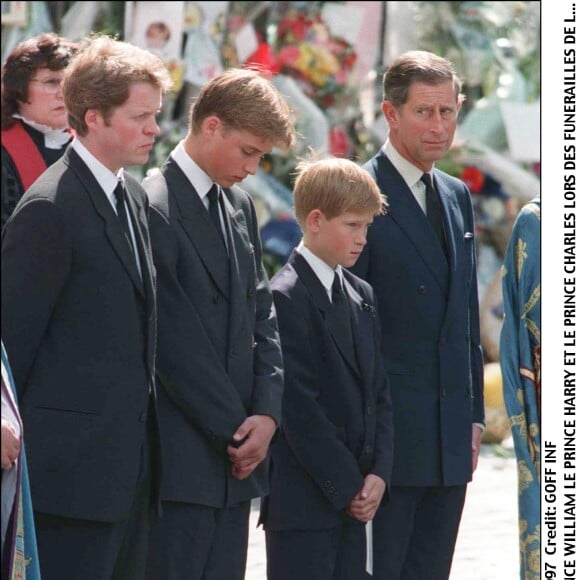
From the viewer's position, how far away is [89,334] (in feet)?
10.8

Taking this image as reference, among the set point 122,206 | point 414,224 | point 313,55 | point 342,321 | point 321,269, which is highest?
point 313,55

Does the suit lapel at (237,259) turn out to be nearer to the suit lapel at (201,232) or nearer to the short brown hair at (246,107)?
the suit lapel at (201,232)

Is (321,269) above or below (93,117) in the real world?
below

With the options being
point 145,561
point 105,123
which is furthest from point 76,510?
point 105,123

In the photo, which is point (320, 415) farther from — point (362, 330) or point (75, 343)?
point (75, 343)

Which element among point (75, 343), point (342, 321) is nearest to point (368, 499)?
point (342, 321)

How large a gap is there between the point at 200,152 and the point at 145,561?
106 centimetres

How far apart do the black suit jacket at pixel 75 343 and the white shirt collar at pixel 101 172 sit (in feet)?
0.10

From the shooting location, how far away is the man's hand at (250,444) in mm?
3619

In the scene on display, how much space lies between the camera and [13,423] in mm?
3031

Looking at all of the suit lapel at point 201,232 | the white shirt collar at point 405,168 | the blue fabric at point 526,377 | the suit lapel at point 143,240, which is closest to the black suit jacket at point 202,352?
the suit lapel at point 201,232

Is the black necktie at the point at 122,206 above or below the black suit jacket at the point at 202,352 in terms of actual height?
above

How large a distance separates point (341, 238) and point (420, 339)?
0.42m

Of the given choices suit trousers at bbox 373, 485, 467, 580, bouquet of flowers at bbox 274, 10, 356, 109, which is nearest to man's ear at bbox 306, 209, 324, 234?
suit trousers at bbox 373, 485, 467, 580
